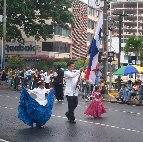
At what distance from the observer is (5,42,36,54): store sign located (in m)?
53.3

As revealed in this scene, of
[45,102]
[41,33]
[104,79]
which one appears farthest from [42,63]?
[45,102]

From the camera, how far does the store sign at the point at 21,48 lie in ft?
175

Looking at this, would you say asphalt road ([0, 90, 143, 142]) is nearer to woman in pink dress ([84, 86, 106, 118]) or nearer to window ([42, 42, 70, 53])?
woman in pink dress ([84, 86, 106, 118])

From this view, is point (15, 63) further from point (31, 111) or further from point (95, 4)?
point (31, 111)

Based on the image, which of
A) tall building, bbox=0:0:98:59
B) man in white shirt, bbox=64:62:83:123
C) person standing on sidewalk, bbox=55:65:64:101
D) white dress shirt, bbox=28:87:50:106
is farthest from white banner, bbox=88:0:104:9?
tall building, bbox=0:0:98:59

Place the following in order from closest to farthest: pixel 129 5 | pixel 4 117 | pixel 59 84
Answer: pixel 4 117 < pixel 59 84 < pixel 129 5

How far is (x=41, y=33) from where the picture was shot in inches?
1767

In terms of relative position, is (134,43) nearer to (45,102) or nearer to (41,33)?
(41,33)

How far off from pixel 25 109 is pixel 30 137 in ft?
5.64

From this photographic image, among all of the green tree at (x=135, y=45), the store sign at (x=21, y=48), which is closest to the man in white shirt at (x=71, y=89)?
the store sign at (x=21, y=48)

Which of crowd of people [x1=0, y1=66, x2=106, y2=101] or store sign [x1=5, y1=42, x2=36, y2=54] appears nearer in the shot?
crowd of people [x1=0, y1=66, x2=106, y2=101]

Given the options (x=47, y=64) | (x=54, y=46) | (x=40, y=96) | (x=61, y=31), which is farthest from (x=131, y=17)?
(x=40, y=96)

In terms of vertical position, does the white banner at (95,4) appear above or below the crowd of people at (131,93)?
above

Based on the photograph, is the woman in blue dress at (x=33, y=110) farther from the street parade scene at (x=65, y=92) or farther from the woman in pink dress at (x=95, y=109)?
the woman in pink dress at (x=95, y=109)
